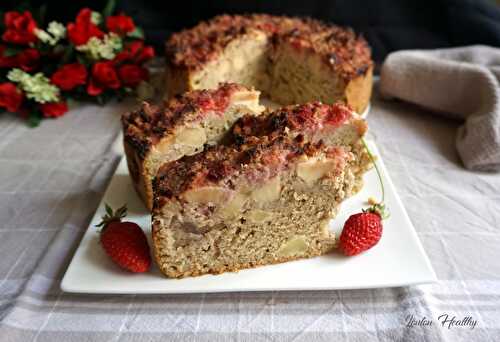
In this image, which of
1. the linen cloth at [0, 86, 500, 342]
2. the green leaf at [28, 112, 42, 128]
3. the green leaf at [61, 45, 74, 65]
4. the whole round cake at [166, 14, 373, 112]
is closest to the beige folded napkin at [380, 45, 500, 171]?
the linen cloth at [0, 86, 500, 342]

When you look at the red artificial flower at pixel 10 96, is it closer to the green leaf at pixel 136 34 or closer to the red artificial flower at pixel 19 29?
the red artificial flower at pixel 19 29

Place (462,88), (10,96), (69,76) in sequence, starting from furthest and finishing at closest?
(69,76)
(10,96)
(462,88)

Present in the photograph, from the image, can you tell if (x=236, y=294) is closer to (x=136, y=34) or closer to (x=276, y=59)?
(x=276, y=59)

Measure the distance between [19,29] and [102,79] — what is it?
0.71 m

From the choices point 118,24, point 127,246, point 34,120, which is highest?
point 118,24

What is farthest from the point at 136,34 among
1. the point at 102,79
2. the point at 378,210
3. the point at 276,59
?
the point at 378,210

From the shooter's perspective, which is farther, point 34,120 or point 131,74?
point 131,74

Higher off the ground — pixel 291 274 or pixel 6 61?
pixel 6 61

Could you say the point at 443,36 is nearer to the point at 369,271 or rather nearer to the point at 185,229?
the point at 369,271

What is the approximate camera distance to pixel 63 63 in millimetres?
3740

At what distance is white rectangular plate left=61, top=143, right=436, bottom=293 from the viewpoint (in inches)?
77.0

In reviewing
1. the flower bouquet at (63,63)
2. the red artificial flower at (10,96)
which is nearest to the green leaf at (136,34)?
the flower bouquet at (63,63)

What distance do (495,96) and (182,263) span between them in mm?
2417

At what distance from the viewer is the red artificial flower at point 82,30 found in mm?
3678
